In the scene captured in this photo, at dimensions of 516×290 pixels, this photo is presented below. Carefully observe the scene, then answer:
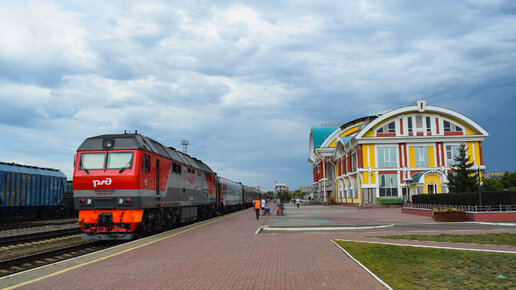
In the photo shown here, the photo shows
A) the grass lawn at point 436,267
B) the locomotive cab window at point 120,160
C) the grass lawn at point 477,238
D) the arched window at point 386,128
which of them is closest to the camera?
the grass lawn at point 436,267

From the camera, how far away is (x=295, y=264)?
9984 mm

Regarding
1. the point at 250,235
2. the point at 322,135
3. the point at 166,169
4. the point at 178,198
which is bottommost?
the point at 250,235

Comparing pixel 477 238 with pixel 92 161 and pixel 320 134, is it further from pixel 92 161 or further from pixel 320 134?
pixel 320 134

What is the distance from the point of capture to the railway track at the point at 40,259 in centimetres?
1055

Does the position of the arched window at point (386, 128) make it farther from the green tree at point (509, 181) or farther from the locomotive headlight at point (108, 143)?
the green tree at point (509, 181)

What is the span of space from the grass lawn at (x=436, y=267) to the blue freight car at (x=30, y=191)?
2388cm

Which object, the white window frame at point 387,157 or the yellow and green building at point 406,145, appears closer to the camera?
the yellow and green building at point 406,145

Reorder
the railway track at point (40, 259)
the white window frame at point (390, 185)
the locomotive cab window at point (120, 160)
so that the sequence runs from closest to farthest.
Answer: the railway track at point (40, 259) < the locomotive cab window at point (120, 160) < the white window frame at point (390, 185)

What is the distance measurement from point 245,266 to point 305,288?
2.70 m

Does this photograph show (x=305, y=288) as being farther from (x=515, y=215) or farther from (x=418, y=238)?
(x=515, y=215)

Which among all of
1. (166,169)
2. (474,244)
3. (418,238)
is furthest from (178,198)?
(474,244)

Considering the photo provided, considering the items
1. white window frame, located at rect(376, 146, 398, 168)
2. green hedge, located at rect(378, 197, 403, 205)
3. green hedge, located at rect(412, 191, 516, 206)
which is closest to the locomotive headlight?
green hedge, located at rect(412, 191, 516, 206)

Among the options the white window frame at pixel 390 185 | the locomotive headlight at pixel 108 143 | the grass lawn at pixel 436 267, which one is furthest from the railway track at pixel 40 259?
the white window frame at pixel 390 185

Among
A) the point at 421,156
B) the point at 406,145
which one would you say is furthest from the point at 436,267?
the point at 421,156
